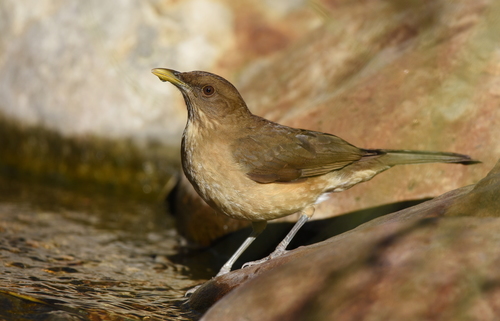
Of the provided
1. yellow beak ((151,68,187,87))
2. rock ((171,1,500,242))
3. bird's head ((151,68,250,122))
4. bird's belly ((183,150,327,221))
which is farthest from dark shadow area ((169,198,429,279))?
yellow beak ((151,68,187,87))

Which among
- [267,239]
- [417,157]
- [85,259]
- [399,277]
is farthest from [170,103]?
[399,277]

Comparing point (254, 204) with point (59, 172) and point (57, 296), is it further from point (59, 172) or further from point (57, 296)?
point (59, 172)

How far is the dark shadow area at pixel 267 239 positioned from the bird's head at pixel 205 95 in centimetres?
127

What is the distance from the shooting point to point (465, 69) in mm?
5453

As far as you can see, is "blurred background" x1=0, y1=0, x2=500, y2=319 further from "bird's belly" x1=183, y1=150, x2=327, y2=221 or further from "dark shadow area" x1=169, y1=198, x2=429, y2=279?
"bird's belly" x1=183, y1=150, x2=327, y2=221

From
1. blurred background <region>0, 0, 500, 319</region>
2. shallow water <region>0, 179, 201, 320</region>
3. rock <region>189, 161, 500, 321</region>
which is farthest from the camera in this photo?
blurred background <region>0, 0, 500, 319</region>

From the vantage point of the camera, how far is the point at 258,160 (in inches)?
195

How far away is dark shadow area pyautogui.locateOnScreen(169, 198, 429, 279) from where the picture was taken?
527 cm

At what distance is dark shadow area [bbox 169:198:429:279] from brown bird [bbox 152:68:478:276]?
13.4 inches

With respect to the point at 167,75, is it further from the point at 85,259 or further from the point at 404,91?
the point at 404,91

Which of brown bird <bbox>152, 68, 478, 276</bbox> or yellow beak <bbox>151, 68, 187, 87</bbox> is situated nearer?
brown bird <bbox>152, 68, 478, 276</bbox>

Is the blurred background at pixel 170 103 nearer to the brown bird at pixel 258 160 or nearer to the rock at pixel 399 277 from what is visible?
the brown bird at pixel 258 160

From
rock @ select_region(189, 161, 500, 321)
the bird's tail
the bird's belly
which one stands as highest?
the bird's belly

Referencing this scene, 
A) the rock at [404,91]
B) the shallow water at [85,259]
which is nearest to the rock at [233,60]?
the rock at [404,91]
